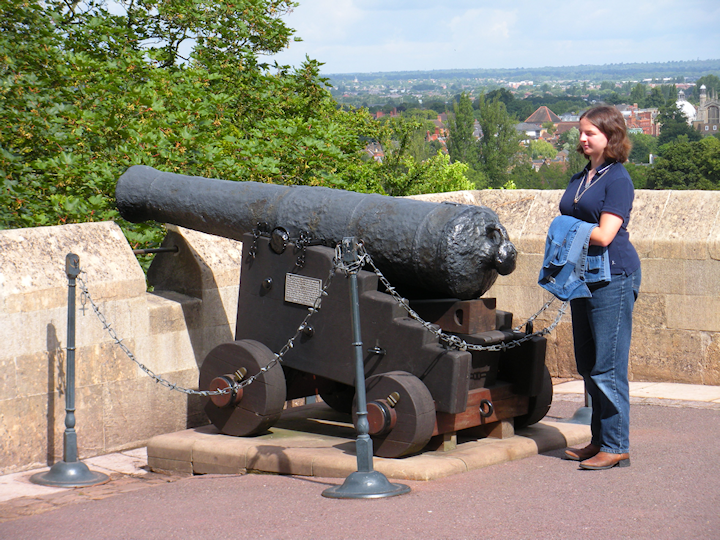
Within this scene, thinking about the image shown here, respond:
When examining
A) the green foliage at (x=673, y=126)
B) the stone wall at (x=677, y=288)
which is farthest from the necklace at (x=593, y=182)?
the green foliage at (x=673, y=126)

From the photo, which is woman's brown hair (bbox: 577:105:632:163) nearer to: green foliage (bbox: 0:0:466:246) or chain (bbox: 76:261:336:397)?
chain (bbox: 76:261:336:397)

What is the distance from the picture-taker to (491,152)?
86312 millimetres

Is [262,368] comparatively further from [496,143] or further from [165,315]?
[496,143]


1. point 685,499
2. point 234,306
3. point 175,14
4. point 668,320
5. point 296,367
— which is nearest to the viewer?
point 685,499

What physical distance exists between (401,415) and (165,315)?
1.88 meters

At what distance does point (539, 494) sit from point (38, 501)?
227 cm

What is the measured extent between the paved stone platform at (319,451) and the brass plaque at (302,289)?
73 centimetres

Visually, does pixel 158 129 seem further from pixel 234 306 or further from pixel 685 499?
pixel 685 499

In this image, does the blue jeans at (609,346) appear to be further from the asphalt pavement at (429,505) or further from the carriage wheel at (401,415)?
the carriage wheel at (401,415)

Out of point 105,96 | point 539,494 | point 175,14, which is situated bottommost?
point 539,494

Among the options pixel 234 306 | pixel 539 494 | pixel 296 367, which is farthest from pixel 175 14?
pixel 539 494

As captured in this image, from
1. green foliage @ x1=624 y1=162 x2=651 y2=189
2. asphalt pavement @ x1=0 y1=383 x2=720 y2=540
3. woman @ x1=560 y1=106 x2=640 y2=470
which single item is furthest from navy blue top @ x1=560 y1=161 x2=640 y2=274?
green foliage @ x1=624 y1=162 x2=651 y2=189

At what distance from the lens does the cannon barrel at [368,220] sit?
413cm

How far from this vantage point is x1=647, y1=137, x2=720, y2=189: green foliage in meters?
68.9
